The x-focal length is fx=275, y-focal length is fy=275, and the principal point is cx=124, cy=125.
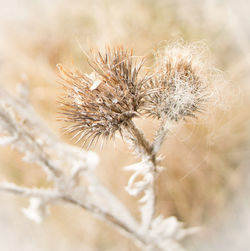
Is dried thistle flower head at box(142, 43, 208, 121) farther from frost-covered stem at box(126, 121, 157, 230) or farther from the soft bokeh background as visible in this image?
the soft bokeh background

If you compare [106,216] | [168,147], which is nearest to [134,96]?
[106,216]

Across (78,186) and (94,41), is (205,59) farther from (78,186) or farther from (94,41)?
(94,41)

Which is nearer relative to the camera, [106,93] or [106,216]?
[106,93]

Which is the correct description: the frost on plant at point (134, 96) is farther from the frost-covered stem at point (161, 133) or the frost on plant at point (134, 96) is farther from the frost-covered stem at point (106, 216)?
the frost-covered stem at point (106, 216)

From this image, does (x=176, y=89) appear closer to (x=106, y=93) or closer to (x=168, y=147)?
(x=106, y=93)

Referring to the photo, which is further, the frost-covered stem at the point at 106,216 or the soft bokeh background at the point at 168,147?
the soft bokeh background at the point at 168,147

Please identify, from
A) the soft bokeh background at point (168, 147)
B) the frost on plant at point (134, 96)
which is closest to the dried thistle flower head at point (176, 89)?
the frost on plant at point (134, 96)

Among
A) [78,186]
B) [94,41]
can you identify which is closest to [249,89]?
[94,41]
